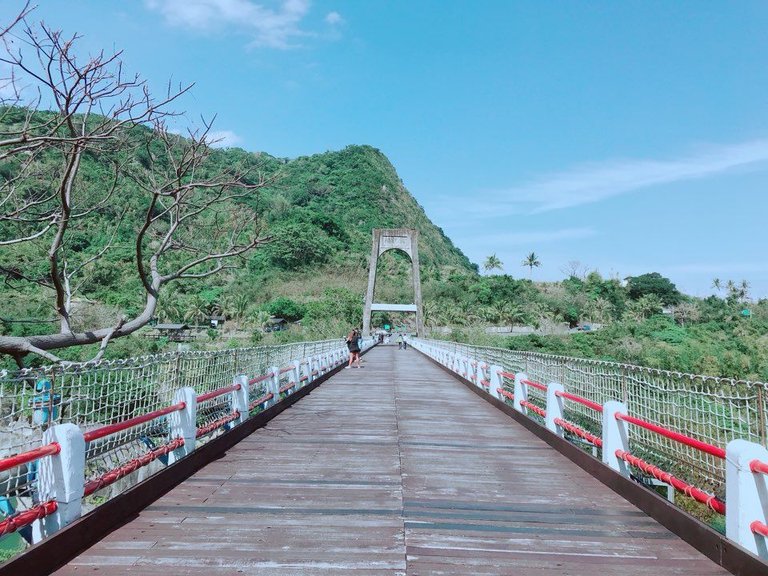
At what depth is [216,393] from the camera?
6527 millimetres

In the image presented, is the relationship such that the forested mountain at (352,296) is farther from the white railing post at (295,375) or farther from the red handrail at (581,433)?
the red handrail at (581,433)

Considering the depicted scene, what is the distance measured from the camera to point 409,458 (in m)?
6.75

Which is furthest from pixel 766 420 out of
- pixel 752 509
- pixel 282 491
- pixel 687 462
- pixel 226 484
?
pixel 226 484

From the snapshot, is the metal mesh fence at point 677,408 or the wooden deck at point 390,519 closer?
the wooden deck at point 390,519

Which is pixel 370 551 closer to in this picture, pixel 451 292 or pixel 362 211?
pixel 451 292

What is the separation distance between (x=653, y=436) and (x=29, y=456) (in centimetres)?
545

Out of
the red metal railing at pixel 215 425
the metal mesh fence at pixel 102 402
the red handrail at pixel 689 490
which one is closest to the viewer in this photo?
the red handrail at pixel 689 490

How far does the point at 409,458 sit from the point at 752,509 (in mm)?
3817

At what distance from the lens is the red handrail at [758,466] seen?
331 cm

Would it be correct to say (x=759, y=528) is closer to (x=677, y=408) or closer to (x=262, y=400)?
(x=677, y=408)

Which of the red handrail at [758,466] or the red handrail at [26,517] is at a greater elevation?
the red handrail at [758,466]

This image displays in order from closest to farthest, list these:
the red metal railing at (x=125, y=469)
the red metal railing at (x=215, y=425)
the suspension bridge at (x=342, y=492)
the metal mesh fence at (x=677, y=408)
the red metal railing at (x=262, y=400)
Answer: the suspension bridge at (x=342, y=492) → the red metal railing at (x=125, y=469) → the metal mesh fence at (x=677, y=408) → the red metal railing at (x=215, y=425) → the red metal railing at (x=262, y=400)

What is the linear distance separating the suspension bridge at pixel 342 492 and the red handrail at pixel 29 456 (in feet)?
0.05

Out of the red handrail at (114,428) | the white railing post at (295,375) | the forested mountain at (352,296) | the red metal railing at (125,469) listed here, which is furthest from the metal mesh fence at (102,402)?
the forested mountain at (352,296)
